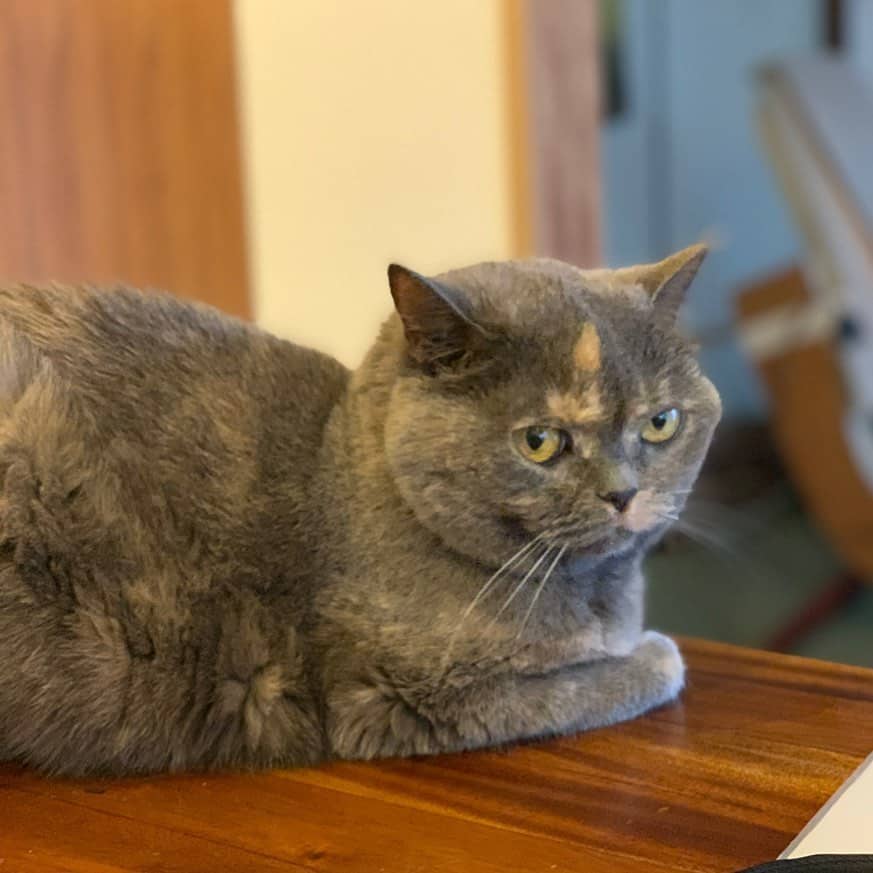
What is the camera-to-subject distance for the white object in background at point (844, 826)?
0.70m

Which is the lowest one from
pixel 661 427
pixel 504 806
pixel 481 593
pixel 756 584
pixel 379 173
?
pixel 756 584

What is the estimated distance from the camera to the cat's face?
79 centimetres

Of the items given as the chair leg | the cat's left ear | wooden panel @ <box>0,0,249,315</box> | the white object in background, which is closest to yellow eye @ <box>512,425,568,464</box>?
the cat's left ear

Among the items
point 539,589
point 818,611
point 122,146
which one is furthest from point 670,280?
point 818,611

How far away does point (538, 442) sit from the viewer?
0.79 metres

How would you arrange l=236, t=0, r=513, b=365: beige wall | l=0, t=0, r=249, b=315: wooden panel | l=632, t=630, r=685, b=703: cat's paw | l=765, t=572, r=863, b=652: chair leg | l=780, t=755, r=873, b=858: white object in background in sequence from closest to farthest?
1. l=780, t=755, r=873, b=858: white object in background
2. l=632, t=630, r=685, b=703: cat's paw
3. l=0, t=0, r=249, b=315: wooden panel
4. l=236, t=0, r=513, b=365: beige wall
5. l=765, t=572, r=863, b=652: chair leg

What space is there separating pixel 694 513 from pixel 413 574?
153 cm

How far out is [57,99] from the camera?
1.38 meters

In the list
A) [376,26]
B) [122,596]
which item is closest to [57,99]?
[376,26]

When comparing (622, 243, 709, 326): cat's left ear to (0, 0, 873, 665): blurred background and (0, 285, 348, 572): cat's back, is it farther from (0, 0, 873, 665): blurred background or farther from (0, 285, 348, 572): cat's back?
(0, 285, 348, 572): cat's back

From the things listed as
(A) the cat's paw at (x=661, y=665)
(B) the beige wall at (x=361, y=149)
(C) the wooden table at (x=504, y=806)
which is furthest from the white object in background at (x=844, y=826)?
(B) the beige wall at (x=361, y=149)

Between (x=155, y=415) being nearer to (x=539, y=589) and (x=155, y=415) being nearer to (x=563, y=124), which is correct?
(x=539, y=589)

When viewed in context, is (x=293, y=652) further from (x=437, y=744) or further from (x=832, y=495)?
(x=832, y=495)

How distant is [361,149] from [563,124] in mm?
300
